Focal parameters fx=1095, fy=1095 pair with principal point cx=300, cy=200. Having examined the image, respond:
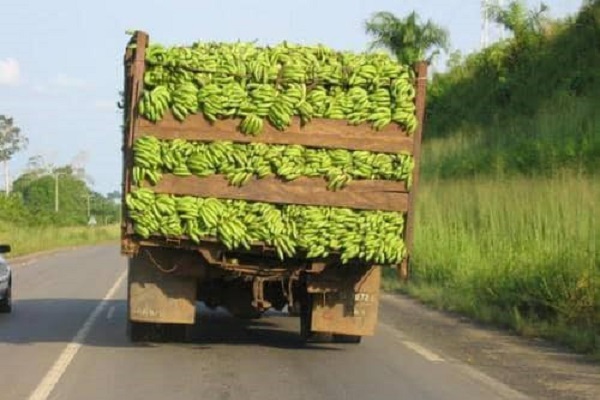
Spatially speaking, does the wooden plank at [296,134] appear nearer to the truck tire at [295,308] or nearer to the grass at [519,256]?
the truck tire at [295,308]

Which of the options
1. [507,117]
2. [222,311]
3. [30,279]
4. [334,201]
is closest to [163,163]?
[334,201]

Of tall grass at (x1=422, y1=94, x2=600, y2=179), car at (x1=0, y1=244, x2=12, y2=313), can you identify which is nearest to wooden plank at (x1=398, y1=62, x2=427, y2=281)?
car at (x1=0, y1=244, x2=12, y2=313)

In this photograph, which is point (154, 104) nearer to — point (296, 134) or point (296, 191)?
point (296, 134)

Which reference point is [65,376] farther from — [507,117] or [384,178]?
[507,117]

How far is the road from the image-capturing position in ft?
32.8

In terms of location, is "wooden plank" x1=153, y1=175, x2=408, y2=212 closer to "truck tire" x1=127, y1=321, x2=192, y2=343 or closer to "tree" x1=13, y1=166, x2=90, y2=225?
"truck tire" x1=127, y1=321, x2=192, y2=343

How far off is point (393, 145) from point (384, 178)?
0.35 metres

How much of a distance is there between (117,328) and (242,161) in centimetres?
479

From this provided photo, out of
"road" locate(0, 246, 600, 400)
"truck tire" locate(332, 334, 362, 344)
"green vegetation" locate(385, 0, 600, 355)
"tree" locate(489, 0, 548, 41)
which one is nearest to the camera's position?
"road" locate(0, 246, 600, 400)

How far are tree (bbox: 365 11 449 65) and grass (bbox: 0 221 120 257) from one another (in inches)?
696

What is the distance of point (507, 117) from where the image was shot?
115 feet

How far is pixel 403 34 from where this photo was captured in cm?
4603

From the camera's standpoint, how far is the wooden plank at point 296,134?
36.5 ft

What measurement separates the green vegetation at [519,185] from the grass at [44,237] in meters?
19.8
